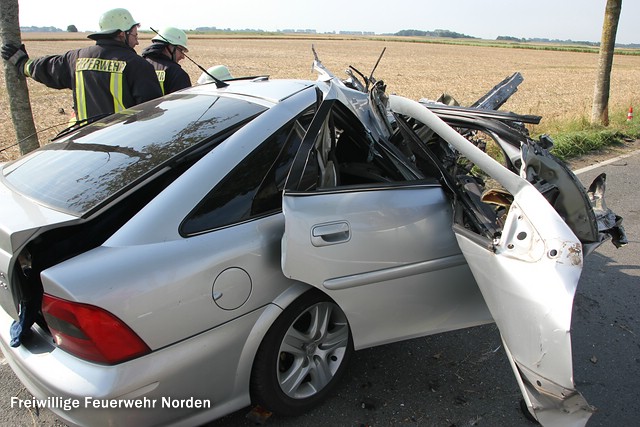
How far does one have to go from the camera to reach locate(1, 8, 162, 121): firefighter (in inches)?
164

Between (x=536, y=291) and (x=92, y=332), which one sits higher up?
(x=536, y=291)

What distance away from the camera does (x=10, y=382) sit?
2.80m

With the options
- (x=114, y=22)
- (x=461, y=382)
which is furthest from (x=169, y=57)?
(x=461, y=382)

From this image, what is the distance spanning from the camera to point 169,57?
507 centimetres

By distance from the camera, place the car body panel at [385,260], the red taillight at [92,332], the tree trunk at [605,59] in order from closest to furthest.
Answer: the red taillight at [92,332] < the car body panel at [385,260] < the tree trunk at [605,59]

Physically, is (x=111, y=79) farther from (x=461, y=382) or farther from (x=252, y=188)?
(x=461, y=382)

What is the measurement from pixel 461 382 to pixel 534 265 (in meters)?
1.08

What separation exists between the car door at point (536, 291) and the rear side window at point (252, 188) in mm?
949

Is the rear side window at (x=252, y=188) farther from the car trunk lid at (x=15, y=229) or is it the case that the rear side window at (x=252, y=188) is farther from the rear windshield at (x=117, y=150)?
the car trunk lid at (x=15, y=229)

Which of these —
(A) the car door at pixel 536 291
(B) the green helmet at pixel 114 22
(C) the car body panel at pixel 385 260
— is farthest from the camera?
(B) the green helmet at pixel 114 22

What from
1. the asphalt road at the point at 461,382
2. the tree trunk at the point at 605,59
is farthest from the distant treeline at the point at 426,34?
the asphalt road at the point at 461,382

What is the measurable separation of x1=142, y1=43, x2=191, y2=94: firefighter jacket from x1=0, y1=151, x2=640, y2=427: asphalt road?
Answer: 9.30ft

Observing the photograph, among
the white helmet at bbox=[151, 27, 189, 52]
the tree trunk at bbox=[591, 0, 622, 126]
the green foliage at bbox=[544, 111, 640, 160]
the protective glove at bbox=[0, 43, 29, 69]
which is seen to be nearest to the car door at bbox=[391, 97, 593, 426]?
the white helmet at bbox=[151, 27, 189, 52]

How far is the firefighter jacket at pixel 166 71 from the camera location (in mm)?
4855
